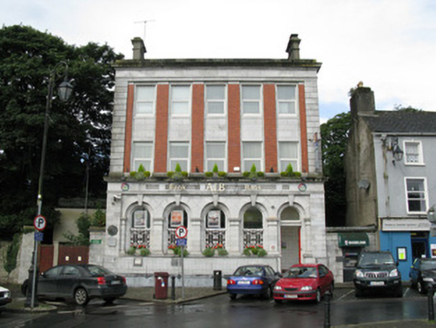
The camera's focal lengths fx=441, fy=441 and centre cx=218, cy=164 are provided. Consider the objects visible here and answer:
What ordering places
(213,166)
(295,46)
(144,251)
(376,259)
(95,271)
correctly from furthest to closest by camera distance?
1. (295,46)
2. (213,166)
3. (144,251)
4. (376,259)
5. (95,271)

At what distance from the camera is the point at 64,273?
17422 millimetres

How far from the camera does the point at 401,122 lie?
27312mm

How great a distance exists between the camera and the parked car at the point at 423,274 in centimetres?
1917

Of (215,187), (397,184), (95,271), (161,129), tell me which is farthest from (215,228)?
(397,184)

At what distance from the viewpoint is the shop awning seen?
939 inches

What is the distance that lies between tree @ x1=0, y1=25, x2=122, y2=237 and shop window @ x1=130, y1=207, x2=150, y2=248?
5.72 meters

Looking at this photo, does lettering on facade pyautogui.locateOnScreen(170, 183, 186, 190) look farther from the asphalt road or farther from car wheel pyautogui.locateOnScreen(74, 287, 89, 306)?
car wheel pyautogui.locateOnScreen(74, 287, 89, 306)

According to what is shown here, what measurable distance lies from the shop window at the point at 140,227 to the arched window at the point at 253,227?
5.39 metres

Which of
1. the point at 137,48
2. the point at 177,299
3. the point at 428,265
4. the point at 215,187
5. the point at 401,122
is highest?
the point at 137,48

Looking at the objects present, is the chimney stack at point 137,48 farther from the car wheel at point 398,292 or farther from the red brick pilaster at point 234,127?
the car wheel at point 398,292

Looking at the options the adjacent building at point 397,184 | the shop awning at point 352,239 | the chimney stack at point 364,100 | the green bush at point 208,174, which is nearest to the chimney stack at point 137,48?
the green bush at point 208,174

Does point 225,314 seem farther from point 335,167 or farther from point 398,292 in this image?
point 335,167

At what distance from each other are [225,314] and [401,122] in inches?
746

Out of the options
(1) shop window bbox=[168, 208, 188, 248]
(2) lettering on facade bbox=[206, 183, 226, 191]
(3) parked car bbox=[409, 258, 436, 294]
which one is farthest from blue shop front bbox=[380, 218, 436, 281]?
(1) shop window bbox=[168, 208, 188, 248]
